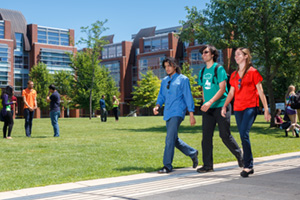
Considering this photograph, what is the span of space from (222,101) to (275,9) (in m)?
14.5

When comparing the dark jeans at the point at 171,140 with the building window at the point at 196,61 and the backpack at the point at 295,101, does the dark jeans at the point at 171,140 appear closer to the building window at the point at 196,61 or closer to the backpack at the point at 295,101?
the backpack at the point at 295,101

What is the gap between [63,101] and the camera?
56.5 metres

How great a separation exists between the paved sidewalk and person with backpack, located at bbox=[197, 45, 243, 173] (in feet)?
1.11

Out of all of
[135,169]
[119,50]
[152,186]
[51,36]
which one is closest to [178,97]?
[135,169]

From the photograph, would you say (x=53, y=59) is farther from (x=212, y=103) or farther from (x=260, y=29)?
(x=212, y=103)

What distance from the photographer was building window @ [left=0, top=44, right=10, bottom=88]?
214 feet

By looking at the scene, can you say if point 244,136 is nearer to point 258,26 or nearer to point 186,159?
point 186,159

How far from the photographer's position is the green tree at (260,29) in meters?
18.6

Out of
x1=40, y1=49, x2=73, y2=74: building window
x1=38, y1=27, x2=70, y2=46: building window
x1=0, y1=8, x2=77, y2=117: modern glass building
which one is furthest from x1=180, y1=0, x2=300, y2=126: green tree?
x1=38, y1=27, x2=70, y2=46: building window

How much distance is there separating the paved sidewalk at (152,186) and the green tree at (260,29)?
13.1 metres

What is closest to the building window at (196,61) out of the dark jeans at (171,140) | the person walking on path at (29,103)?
the person walking on path at (29,103)

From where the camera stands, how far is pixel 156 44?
82812 millimetres

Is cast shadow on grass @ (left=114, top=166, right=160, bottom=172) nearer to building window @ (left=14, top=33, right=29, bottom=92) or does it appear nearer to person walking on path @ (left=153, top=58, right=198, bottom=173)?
person walking on path @ (left=153, top=58, right=198, bottom=173)

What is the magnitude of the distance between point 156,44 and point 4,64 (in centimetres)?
3074
